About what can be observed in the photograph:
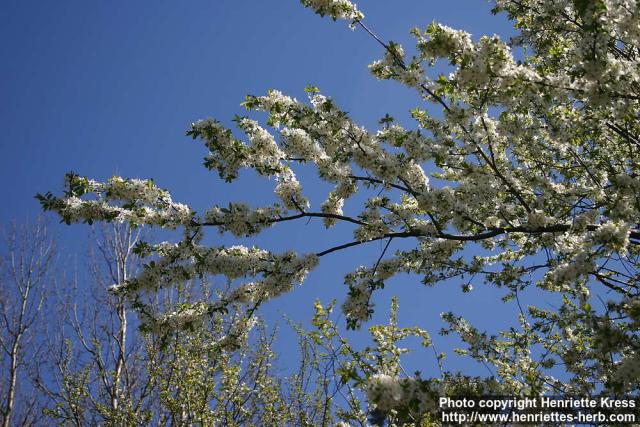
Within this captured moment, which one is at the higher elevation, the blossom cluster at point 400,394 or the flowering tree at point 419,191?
the flowering tree at point 419,191

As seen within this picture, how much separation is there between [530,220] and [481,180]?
686mm

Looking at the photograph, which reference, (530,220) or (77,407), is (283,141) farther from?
(77,407)

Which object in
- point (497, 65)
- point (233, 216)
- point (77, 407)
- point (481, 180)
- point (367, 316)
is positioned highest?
point (497, 65)

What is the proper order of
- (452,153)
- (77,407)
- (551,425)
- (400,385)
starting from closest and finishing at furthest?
(400,385) < (551,425) < (452,153) < (77,407)

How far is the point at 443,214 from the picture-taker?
5184 mm

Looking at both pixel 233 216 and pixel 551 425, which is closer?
pixel 551 425

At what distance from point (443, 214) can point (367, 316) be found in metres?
1.34

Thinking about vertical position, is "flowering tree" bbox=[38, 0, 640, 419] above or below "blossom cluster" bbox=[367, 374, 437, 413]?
above

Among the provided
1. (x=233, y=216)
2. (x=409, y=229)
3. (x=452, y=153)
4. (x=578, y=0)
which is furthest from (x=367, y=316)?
(x=578, y=0)

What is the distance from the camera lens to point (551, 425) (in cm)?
414

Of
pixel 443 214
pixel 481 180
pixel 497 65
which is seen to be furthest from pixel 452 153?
pixel 497 65

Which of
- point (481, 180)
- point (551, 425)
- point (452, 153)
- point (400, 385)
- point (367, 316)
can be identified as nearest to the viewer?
point (400, 385)

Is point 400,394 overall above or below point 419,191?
below

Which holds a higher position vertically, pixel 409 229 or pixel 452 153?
pixel 452 153
